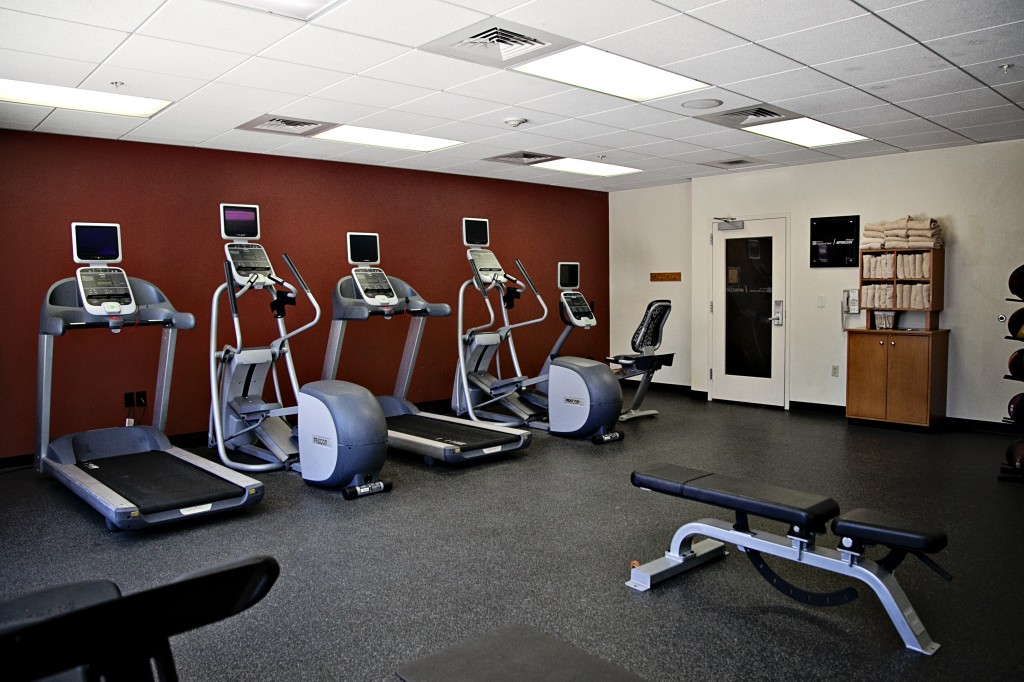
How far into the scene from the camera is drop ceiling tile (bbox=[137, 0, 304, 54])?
11.0ft

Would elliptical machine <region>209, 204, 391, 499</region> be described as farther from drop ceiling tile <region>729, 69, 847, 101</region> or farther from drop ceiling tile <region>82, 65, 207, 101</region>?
drop ceiling tile <region>729, 69, 847, 101</region>

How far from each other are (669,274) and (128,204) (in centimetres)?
624

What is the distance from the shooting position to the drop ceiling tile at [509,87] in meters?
4.57

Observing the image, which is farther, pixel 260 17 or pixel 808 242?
pixel 808 242

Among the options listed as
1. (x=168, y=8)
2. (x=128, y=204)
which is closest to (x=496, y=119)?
(x=168, y=8)

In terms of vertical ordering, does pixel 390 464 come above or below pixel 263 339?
below

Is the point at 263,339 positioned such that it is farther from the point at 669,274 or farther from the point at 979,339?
the point at 979,339

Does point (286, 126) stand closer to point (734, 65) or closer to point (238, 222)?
point (238, 222)

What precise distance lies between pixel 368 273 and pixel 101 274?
6.89ft

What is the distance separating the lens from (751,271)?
859cm

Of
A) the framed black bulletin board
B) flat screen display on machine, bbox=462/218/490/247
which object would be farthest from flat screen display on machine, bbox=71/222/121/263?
the framed black bulletin board

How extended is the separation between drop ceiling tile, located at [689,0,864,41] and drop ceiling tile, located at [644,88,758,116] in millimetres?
1179

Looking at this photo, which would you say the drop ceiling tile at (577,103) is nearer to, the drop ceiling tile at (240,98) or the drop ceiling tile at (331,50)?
the drop ceiling tile at (331,50)

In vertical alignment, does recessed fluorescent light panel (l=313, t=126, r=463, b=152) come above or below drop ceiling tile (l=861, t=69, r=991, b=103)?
above
